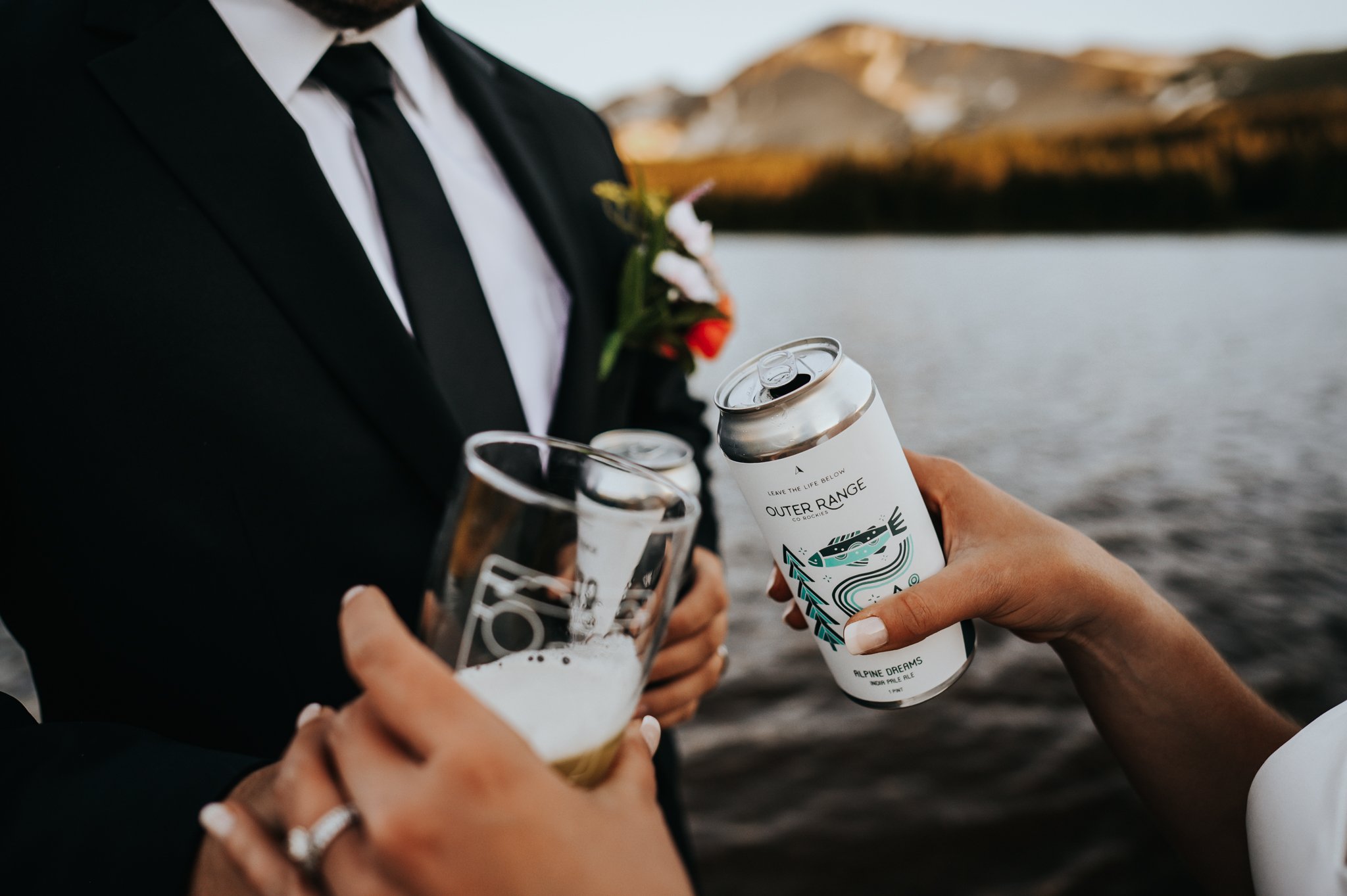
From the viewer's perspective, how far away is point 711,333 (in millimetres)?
1973

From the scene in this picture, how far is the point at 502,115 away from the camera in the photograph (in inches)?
66.8

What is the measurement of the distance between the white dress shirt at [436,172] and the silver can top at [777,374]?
1.93 ft

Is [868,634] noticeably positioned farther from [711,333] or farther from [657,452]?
[711,333]

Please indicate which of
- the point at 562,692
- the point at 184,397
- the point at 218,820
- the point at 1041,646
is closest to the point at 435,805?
the point at 562,692

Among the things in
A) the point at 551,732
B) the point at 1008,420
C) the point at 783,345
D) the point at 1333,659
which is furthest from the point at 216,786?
the point at 1008,420

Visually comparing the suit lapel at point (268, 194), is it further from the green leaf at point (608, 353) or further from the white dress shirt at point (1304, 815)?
the white dress shirt at point (1304, 815)

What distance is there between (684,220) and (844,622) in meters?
1.22

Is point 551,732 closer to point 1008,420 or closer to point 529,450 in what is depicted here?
point 529,450

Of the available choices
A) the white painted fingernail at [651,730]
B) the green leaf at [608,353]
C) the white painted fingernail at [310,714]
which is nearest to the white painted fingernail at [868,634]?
the white painted fingernail at [651,730]

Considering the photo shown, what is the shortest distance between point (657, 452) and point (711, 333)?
59cm

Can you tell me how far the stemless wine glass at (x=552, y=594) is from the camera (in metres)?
0.59

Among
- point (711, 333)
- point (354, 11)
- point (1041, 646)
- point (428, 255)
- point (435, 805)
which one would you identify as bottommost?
point (1041, 646)

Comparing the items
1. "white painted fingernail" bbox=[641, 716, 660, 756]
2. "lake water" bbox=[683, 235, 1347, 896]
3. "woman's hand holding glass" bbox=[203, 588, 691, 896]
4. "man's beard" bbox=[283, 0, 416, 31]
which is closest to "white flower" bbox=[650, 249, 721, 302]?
"man's beard" bbox=[283, 0, 416, 31]

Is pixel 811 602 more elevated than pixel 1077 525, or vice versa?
pixel 811 602
